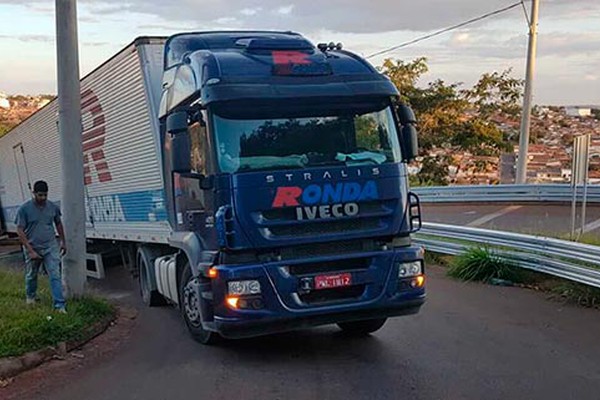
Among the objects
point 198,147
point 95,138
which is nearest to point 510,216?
point 95,138

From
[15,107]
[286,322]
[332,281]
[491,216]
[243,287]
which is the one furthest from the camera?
[15,107]

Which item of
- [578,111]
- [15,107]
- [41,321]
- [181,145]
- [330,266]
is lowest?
[41,321]

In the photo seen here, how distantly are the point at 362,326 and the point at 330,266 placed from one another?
4.83 feet

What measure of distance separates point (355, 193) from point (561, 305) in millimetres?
4038

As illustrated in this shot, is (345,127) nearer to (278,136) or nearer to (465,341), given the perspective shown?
(278,136)

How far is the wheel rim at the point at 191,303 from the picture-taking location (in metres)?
8.14

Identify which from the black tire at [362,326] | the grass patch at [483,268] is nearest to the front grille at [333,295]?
the black tire at [362,326]

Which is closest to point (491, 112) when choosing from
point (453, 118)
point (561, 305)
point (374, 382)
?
point (453, 118)

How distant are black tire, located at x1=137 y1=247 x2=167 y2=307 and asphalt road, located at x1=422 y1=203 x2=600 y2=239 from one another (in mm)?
7876

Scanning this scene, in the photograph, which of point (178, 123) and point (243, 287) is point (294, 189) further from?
point (178, 123)

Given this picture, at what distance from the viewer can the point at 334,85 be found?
743cm

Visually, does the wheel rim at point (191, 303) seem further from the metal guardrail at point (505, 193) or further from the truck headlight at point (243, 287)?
the metal guardrail at point (505, 193)

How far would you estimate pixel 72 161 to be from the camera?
10.1m

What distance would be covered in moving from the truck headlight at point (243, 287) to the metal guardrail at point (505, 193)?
1290 centimetres
